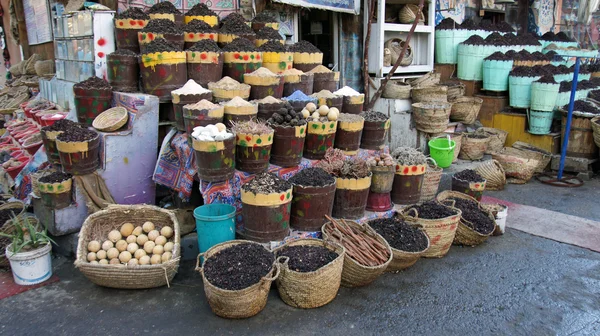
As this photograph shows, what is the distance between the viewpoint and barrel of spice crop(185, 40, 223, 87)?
15.8 ft

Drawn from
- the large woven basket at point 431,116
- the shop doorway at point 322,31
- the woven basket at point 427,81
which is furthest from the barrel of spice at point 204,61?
the woven basket at point 427,81

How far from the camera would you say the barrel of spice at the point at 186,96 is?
449cm

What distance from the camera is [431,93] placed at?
690 cm

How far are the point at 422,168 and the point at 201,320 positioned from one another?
271 cm

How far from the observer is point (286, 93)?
532 cm

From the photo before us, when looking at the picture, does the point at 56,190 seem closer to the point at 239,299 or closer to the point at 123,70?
the point at 123,70

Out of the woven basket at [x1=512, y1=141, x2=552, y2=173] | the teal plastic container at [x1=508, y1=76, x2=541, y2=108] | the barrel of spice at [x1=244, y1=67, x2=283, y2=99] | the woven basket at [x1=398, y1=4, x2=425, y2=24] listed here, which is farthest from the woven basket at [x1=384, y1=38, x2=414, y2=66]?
the barrel of spice at [x1=244, y1=67, x2=283, y2=99]

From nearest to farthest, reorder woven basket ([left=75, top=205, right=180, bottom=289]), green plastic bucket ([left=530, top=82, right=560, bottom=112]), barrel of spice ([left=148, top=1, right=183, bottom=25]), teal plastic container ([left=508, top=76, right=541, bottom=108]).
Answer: woven basket ([left=75, top=205, right=180, bottom=289]), barrel of spice ([left=148, top=1, right=183, bottom=25]), green plastic bucket ([left=530, top=82, right=560, bottom=112]), teal plastic container ([left=508, top=76, right=541, bottom=108])

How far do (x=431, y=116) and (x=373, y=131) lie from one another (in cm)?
200

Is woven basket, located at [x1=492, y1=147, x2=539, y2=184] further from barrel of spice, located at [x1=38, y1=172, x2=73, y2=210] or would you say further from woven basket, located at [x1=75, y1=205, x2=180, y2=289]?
barrel of spice, located at [x1=38, y1=172, x2=73, y2=210]

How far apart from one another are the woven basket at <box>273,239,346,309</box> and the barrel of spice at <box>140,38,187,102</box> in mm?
2421

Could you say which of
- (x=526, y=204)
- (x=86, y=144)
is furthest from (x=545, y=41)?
(x=86, y=144)

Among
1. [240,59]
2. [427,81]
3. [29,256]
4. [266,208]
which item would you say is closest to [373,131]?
[240,59]

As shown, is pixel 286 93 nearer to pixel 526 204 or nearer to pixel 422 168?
pixel 422 168
